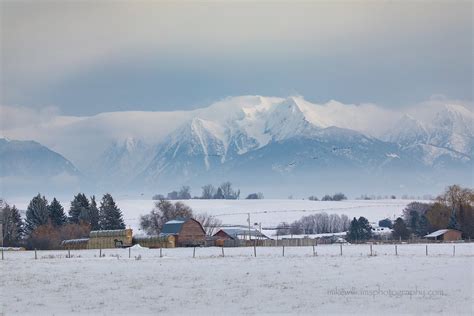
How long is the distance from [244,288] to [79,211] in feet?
340

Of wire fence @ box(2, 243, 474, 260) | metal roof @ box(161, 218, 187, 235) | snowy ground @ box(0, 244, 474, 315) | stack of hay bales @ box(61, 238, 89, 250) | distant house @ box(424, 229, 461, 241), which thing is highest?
metal roof @ box(161, 218, 187, 235)

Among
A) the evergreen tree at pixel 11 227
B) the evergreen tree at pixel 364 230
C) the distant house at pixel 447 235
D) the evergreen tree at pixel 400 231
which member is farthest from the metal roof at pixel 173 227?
the evergreen tree at pixel 400 231

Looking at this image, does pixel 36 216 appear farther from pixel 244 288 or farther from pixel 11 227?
pixel 244 288

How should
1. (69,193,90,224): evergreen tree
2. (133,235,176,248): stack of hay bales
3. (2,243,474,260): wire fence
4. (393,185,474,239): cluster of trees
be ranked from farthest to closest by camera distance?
1. (69,193,90,224): evergreen tree
2. (393,185,474,239): cluster of trees
3. (133,235,176,248): stack of hay bales
4. (2,243,474,260): wire fence

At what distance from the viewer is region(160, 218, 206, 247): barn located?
119750mm

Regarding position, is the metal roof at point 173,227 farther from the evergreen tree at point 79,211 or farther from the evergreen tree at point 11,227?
the evergreen tree at point 11,227

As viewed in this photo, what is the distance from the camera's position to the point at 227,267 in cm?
5481

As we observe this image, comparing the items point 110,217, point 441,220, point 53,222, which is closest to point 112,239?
point 53,222

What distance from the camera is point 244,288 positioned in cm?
4116

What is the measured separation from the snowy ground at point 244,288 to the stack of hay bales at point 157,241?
177ft

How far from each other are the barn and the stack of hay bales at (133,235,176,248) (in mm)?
2913

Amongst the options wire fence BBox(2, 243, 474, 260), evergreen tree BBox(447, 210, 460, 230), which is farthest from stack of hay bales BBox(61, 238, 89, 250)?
evergreen tree BBox(447, 210, 460, 230)

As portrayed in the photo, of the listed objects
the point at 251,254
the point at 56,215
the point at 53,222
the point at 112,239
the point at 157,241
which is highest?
the point at 56,215

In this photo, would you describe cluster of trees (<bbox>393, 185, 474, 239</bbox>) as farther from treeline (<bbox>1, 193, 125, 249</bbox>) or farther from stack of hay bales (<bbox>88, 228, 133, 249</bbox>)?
treeline (<bbox>1, 193, 125, 249</bbox>)
